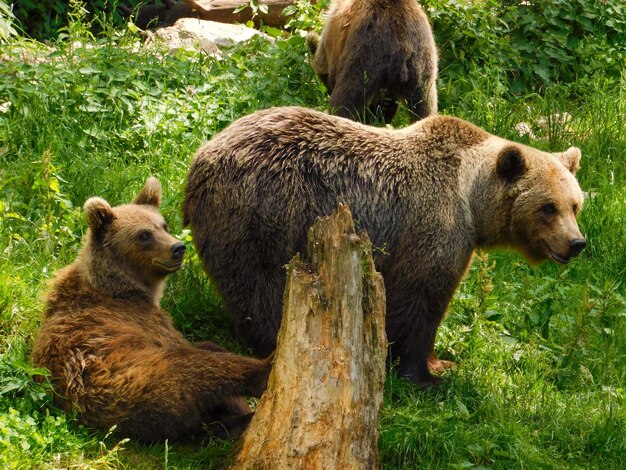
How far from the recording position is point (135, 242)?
21.2 feet

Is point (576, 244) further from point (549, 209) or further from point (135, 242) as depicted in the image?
point (135, 242)

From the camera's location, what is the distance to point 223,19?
13023 millimetres

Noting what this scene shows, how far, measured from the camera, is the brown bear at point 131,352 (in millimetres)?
5492

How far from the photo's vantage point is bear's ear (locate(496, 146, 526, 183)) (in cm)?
686

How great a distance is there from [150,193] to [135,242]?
54 centimetres

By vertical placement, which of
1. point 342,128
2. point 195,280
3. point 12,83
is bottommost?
point 195,280

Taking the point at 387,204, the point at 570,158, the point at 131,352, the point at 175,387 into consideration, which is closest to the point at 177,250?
the point at 131,352

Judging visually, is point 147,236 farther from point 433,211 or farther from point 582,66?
point 582,66

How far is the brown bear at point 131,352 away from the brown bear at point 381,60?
3389mm

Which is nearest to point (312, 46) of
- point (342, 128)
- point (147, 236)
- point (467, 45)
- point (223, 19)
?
point (467, 45)

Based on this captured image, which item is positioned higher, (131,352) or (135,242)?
(135,242)

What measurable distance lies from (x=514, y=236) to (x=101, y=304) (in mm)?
2928

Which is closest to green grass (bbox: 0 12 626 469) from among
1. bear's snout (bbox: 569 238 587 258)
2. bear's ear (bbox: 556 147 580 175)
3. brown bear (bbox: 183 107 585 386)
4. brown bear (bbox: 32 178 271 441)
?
brown bear (bbox: 32 178 271 441)

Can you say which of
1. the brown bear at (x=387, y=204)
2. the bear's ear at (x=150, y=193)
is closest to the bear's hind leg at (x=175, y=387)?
the brown bear at (x=387, y=204)
